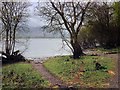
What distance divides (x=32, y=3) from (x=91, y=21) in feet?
7.01

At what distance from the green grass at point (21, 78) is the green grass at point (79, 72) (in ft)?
1.34

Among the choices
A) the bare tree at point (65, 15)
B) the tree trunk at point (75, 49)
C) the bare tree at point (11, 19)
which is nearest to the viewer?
the bare tree at point (11, 19)

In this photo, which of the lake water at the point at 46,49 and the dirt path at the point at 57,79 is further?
the lake water at the point at 46,49

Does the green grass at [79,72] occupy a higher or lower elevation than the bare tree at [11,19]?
lower

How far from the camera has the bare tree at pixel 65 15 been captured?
6395mm

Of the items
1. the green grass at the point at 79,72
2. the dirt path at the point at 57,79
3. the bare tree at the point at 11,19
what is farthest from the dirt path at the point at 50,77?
the bare tree at the point at 11,19

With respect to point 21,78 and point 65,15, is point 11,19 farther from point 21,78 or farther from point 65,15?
point 21,78

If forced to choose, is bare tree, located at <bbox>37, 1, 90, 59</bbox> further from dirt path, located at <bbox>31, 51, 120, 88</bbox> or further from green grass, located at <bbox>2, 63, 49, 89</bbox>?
green grass, located at <bbox>2, 63, 49, 89</bbox>

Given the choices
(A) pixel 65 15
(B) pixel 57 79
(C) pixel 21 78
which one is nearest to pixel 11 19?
(A) pixel 65 15

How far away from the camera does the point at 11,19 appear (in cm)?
633

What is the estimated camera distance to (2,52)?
623 centimetres

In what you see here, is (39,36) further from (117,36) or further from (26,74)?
(117,36)

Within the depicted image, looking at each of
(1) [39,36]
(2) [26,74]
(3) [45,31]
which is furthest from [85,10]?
(2) [26,74]

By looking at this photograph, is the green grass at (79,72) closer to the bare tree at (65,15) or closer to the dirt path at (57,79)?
the dirt path at (57,79)
